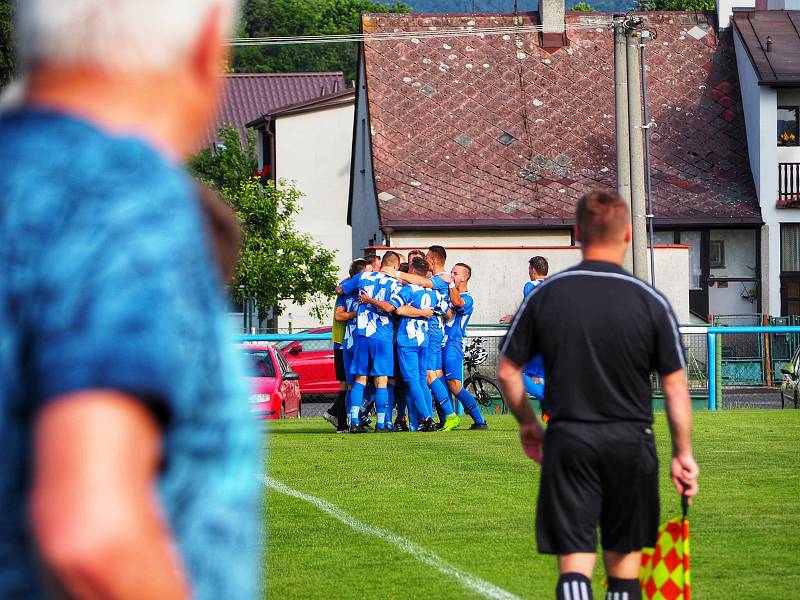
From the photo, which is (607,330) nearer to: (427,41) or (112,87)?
(112,87)

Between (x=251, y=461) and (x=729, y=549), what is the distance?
7938mm

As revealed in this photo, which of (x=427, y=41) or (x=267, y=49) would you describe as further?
(x=267, y=49)

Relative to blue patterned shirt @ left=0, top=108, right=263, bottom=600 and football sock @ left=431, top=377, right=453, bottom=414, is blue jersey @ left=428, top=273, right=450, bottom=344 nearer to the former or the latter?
football sock @ left=431, top=377, right=453, bottom=414

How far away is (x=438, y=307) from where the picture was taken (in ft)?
62.7

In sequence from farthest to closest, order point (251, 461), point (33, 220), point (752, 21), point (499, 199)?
point (752, 21), point (499, 199), point (251, 461), point (33, 220)

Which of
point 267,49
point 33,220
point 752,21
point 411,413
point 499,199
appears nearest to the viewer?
point 33,220

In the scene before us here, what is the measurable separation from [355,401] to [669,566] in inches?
509

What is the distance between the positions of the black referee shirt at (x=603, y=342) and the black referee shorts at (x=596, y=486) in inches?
→ 2.6

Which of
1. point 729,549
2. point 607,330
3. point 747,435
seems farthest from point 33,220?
point 747,435

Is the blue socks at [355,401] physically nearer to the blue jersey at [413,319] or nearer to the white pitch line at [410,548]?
the blue jersey at [413,319]

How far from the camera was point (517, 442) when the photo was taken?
17.1 meters

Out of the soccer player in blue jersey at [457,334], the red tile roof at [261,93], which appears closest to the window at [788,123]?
the soccer player in blue jersey at [457,334]

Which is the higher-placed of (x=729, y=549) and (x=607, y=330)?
(x=607, y=330)

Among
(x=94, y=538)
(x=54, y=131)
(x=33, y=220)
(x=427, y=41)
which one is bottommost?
(x=94, y=538)
